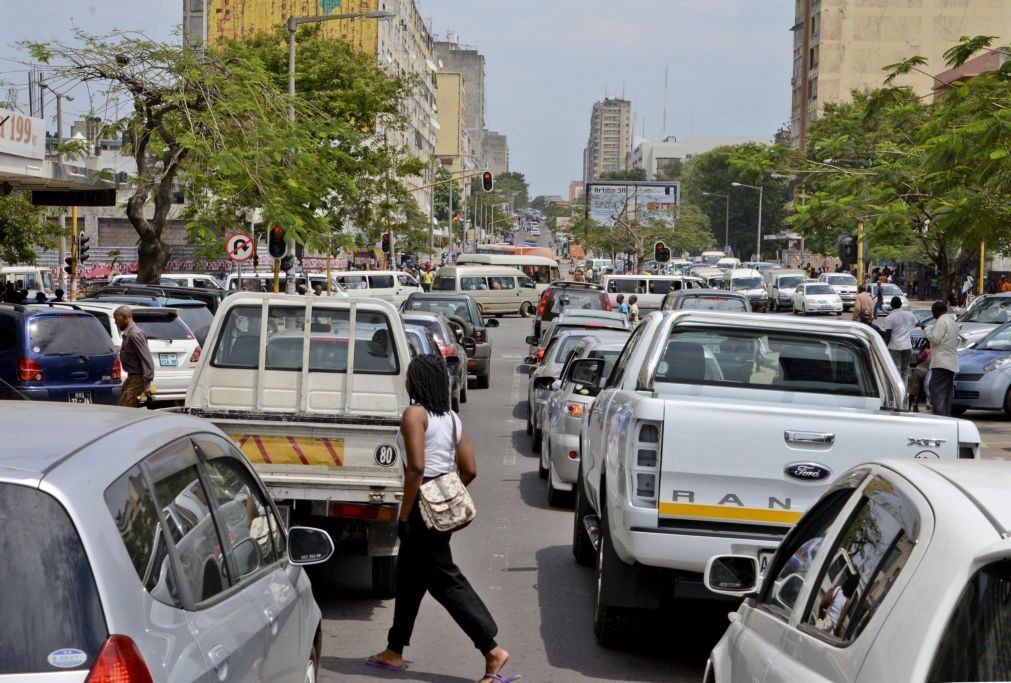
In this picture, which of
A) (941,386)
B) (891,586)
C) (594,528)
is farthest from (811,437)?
(941,386)

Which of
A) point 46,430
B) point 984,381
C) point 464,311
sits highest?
point 46,430

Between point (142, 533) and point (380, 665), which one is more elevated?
point (142, 533)

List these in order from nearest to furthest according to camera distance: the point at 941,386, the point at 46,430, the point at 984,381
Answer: the point at 46,430
the point at 941,386
the point at 984,381

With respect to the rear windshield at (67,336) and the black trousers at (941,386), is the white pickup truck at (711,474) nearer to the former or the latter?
the rear windshield at (67,336)

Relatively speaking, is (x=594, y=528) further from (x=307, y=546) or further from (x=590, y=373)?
(x=307, y=546)

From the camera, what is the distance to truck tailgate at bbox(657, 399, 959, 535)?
7.04 metres

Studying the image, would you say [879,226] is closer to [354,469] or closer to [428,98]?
[354,469]

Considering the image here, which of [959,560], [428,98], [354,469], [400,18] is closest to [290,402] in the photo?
[354,469]

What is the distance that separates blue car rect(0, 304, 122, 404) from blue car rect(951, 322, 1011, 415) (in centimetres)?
1265

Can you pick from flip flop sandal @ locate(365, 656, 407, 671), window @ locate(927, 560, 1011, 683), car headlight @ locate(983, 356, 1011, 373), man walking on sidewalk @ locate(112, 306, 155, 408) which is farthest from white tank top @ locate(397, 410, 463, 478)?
car headlight @ locate(983, 356, 1011, 373)

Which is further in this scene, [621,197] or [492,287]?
[621,197]

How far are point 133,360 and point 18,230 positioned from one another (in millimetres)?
31339

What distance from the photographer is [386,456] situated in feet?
29.5

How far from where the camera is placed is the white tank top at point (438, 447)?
7.27 m
